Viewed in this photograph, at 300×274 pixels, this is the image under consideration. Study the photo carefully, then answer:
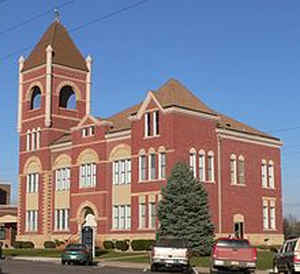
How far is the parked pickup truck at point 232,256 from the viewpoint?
103 ft

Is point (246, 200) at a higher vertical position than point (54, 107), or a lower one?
lower

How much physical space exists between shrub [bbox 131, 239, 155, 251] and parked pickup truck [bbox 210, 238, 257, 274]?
70.7ft

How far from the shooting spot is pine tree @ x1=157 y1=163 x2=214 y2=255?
47938 millimetres

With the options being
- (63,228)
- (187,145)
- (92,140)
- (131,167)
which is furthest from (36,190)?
(187,145)

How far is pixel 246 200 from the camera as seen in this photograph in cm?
5922

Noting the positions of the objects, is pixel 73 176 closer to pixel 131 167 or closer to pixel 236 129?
pixel 131 167

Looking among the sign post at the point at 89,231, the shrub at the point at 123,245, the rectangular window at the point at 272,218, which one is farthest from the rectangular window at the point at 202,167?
the rectangular window at the point at 272,218

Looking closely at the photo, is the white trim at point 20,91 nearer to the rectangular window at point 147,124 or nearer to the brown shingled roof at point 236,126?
the rectangular window at point 147,124

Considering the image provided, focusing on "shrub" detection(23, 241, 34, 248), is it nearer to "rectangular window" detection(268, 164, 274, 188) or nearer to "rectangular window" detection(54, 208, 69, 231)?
"rectangular window" detection(54, 208, 69, 231)

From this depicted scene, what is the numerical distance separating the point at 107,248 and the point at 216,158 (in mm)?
12925

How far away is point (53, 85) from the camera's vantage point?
69875 millimetres

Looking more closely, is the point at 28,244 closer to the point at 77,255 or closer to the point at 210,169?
the point at 210,169

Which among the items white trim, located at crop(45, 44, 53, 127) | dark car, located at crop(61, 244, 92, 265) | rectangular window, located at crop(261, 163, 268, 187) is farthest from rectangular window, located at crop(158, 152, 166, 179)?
white trim, located at crop(45, 44, 53, 127)

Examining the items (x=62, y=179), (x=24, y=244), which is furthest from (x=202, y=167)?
(x=24, y=244)
